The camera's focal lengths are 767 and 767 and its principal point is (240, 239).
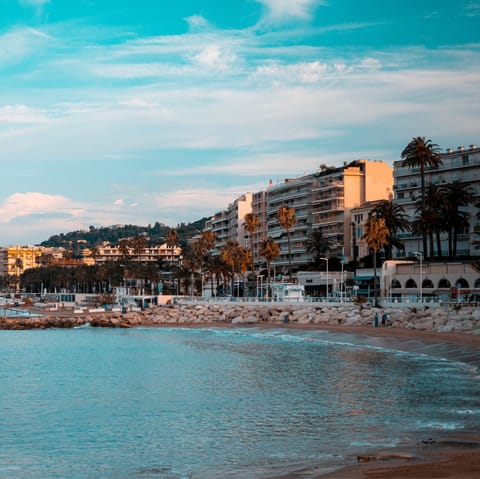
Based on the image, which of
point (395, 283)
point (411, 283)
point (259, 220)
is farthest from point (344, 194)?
point (411, 283)

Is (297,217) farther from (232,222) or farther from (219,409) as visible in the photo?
(219,409)

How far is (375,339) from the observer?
2221 inches

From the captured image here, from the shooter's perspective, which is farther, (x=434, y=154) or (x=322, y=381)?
(x=434, y=154)

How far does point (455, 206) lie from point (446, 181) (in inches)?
521

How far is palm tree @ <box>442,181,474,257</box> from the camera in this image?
88.9 metres

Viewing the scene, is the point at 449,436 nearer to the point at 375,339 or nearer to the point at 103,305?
the point at 375,339

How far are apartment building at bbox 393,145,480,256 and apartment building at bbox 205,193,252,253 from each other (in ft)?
151

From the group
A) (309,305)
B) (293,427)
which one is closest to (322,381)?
(293,427)

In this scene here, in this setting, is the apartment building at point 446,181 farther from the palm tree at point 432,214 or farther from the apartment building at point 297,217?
the apartment building at point 297,217

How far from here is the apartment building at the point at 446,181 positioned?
97.2 m

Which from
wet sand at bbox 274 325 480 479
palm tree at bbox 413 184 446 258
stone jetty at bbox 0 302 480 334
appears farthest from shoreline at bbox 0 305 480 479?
palm tree at bbox 413 184 446 258

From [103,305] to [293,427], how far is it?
116 metres

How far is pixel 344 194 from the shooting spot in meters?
118

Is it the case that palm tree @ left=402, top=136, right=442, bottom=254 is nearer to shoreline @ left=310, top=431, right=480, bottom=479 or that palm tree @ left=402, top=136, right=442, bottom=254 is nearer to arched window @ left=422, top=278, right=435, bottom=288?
arched window @ left=422, top=278, right=435, bottom=288
